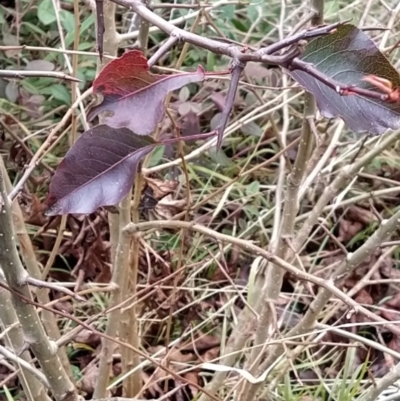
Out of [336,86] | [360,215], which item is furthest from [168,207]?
[360,215]

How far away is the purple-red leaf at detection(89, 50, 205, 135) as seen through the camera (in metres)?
0.35

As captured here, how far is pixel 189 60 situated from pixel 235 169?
1.10 feet

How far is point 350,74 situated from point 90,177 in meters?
0.19

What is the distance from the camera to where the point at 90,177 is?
1.39ft

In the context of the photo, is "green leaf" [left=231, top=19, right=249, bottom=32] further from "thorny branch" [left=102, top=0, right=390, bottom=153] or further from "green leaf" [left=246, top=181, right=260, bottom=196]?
"thorny branch" [left=102, top=0, right=390, bottom=153]

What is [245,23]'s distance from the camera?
1718 millimetres

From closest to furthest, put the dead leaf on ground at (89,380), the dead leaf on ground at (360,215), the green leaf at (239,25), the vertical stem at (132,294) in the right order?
the vertical stem at (132,294)
the dead leaf on ground at (89,380)
the dead leaf on ground at (360,215)
the green leaf at (239,25)

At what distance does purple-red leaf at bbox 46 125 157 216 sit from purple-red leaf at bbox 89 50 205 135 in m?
0.07

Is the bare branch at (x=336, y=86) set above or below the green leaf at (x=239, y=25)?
above

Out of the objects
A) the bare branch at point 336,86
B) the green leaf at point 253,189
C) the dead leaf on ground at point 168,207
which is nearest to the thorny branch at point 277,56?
the bare branch at point 336,86

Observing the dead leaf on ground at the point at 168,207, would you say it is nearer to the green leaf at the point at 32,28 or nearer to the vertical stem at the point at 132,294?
the vertical stem at the point at 132,294

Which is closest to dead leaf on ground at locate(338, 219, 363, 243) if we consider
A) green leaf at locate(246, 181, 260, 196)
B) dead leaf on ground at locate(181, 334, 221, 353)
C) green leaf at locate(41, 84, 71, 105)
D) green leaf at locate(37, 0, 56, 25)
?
green leaf at locate(246, 181, 260, 196)

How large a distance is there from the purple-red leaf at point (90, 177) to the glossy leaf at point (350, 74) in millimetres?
147

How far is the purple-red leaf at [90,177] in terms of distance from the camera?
42 cm
